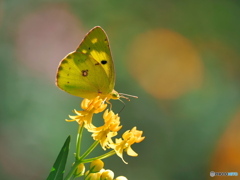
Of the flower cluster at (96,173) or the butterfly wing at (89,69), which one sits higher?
the butterfly wing at (89,69)

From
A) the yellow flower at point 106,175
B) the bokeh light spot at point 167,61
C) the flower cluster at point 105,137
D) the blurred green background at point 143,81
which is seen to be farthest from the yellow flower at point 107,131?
the bokeh light spot at point 167,61

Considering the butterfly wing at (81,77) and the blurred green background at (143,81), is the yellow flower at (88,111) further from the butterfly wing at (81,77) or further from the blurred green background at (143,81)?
the blurred green background at (143,81)

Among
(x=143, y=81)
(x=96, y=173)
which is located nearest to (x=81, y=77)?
(x=96, y=173)

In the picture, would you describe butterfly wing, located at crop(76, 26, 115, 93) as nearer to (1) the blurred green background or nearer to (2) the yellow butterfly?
Result: (2) the yellow butterfly

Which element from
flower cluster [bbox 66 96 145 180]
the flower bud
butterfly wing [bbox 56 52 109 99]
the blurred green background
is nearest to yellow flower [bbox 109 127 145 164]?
flower cluster [bbox 66 96 145 180]

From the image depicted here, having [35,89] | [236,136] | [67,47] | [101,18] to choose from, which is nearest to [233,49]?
[236,136]

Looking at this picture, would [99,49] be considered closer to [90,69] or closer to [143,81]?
[90,69]

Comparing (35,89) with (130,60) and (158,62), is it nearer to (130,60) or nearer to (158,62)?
(130,60)
